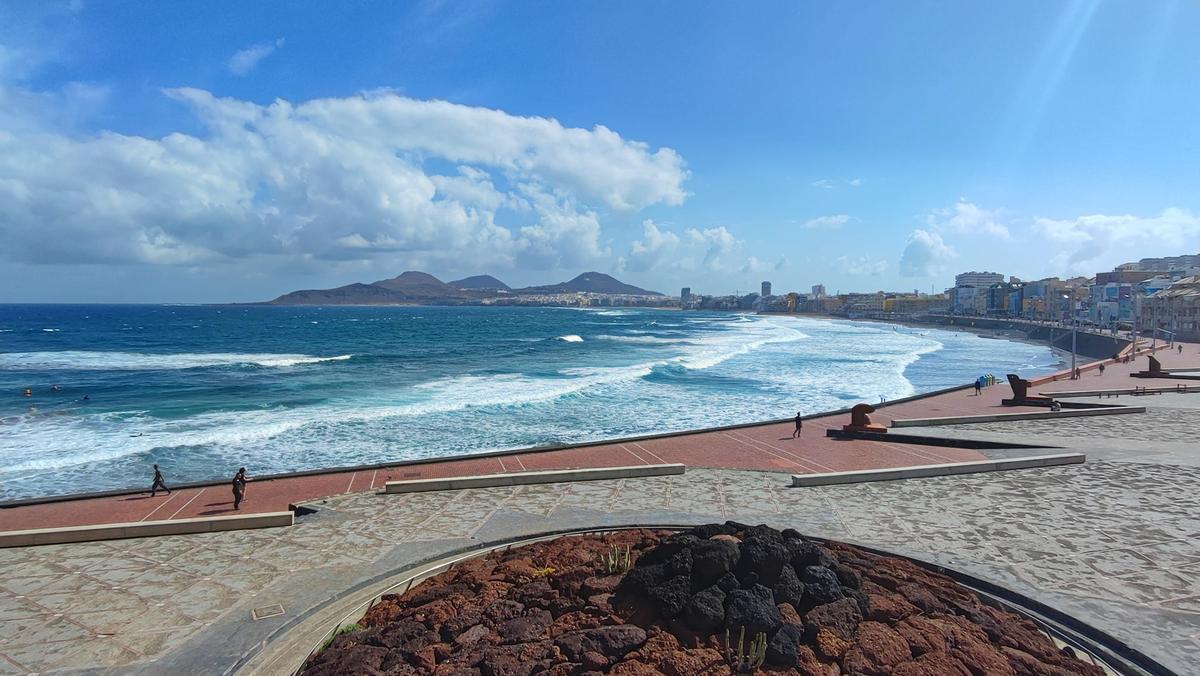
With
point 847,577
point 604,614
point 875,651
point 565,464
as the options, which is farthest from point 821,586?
point 565,464

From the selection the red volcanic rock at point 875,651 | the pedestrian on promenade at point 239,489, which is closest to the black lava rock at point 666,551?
the red volcanic rock at point 875,651

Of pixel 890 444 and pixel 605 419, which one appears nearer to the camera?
pixel 890 444

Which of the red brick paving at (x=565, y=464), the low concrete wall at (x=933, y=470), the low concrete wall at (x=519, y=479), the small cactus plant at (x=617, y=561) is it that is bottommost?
the red brick paving at (x=565, y=464)

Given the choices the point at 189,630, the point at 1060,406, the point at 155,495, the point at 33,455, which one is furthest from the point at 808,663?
the point at 33,455

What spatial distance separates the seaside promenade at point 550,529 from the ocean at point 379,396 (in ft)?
18.4

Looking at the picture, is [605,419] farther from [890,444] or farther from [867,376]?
[867,376]

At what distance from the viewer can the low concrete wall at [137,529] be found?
9133 mm

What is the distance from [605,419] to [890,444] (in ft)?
33.1

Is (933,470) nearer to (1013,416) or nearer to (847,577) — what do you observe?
(847,577)

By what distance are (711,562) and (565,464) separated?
29.0 ft

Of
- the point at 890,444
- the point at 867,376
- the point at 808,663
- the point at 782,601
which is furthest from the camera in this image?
the point at 867,376

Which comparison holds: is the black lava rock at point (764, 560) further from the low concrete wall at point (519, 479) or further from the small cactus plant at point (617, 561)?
the low concrete wall at point (519, 479)

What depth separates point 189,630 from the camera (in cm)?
664

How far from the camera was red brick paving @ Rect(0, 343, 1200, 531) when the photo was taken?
12.0 meters
